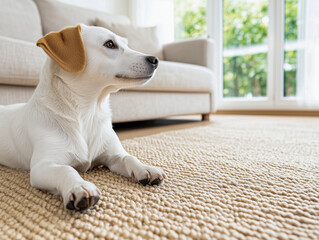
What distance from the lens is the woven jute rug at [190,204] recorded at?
0.54 m

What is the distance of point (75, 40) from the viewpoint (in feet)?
2.89

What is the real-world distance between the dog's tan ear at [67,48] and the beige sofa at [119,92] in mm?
695

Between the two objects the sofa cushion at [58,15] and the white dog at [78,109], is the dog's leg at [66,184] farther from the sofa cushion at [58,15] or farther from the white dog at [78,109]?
the sofa cushion at [58,15]

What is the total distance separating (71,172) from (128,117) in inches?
54.0

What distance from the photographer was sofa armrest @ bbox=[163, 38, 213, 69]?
2955mm

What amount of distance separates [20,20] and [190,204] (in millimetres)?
2072

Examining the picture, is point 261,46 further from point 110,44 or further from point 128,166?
point 128,166

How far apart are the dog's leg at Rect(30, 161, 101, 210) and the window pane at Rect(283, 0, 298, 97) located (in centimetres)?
374

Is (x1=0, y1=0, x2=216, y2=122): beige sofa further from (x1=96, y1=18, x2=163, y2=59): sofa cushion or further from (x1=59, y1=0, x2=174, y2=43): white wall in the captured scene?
(x1=59, y1=0, x2=174, y2=43): white wall

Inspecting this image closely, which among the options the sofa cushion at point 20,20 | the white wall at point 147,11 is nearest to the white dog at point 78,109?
the sofa cushion at point 20,20

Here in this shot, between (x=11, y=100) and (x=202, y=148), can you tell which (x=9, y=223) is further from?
(x=11, y=100)

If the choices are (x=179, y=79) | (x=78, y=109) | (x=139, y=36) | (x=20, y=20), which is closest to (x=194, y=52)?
(x=139, y=36)

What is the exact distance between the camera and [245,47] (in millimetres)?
4152

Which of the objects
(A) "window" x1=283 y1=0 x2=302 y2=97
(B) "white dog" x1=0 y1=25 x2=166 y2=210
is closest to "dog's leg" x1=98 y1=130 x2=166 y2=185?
(B) "white dog" x1=0 y1=25 x2=166 y2=210
